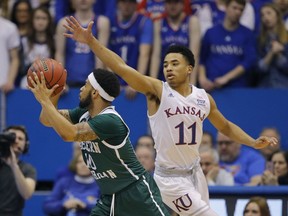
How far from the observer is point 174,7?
1288 centimetres

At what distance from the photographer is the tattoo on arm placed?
26.8 ft

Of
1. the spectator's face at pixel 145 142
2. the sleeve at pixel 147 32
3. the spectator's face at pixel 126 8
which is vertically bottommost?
the spectator's face at pixel 145 142

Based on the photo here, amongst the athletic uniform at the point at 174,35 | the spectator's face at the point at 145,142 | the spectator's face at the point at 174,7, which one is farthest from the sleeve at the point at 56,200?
the spectator's face at the point at 174,7

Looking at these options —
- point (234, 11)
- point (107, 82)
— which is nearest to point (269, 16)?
point (234, 11)

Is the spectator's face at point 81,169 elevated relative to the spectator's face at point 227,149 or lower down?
lower down

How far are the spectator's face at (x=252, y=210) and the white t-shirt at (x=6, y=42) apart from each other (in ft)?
14.4

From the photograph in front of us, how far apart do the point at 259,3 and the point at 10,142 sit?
4821 millimetres

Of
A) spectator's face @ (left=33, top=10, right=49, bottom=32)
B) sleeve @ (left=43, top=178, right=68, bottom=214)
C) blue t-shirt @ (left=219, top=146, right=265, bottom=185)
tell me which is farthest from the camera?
spectator's face @ (left=33, top=10, right=49, bottom=32)

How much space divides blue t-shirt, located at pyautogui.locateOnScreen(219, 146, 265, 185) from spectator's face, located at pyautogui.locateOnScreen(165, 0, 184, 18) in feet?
6.78

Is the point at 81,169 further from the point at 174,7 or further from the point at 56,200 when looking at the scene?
the point at 174,7

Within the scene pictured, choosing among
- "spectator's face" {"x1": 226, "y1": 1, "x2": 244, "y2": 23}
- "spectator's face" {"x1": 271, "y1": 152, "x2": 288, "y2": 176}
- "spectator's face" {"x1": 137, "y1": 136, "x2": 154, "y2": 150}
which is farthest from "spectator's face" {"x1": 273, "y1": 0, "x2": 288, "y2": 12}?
"spectator's face" {"x1": 137, "y1": 136, "x2": 154, "y2": 150}

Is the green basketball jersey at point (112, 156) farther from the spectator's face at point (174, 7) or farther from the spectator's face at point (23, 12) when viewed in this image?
the spectator's face at point (23, 12)

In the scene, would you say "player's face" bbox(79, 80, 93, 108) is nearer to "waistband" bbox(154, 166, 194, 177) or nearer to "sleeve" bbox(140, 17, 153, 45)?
"waistband" bbox(154, 166, 194, 177)

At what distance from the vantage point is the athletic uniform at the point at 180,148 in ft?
30.5
